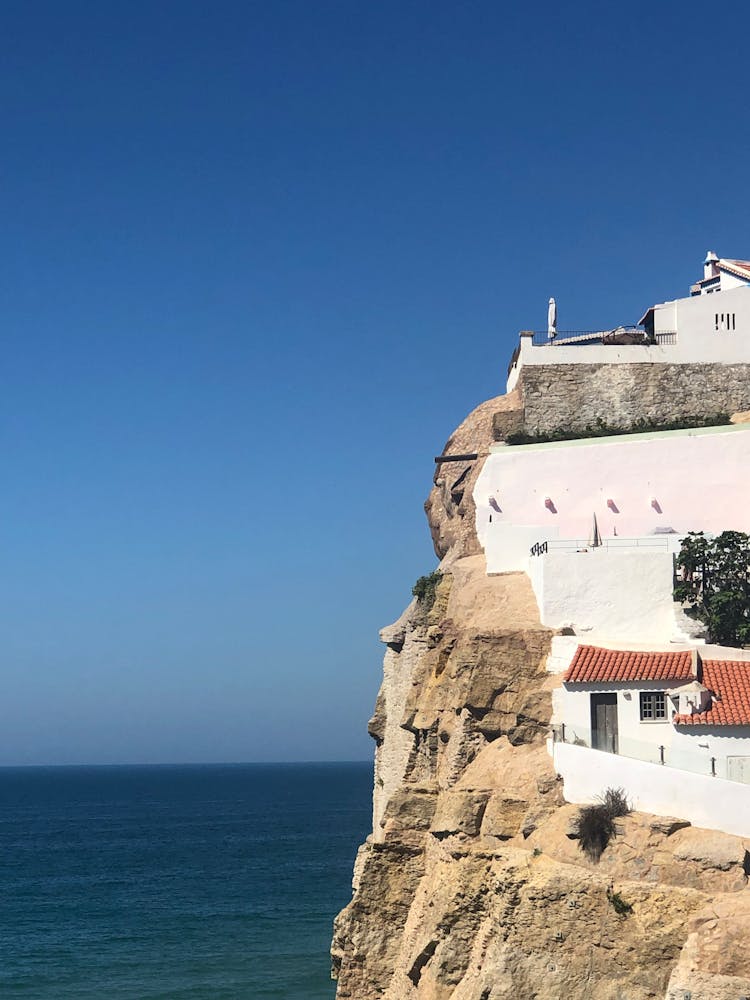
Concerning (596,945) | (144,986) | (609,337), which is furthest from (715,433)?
(144,986)

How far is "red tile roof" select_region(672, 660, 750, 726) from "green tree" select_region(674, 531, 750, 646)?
1.83m

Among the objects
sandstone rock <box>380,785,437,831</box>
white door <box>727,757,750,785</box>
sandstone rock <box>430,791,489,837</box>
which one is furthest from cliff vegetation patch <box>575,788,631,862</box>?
sandstone rock <box>380,785,437,831</box>

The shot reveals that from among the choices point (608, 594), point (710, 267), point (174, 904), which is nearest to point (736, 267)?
point (710, 267)

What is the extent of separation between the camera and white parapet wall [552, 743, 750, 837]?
59.1 feet

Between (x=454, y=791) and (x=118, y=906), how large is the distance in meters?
37.6

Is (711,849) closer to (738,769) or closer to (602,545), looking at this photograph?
(738,769)

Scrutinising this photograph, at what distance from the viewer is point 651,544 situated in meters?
25.6

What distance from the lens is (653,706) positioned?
69.2 ft

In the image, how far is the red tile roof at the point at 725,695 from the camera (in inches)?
773

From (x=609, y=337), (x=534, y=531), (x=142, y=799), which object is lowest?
→ (x=142, y=799)

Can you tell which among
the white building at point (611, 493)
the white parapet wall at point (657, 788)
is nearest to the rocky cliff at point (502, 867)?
the white parapet wall at point (657, 788)

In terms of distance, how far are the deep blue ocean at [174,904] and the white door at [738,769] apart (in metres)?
22.8

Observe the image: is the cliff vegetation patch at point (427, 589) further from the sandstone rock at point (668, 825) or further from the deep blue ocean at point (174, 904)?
the deep blue ocean at point (174, 904)

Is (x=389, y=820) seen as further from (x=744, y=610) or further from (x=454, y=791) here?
(x=744, y=610)
